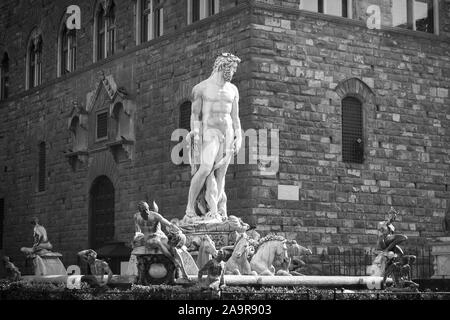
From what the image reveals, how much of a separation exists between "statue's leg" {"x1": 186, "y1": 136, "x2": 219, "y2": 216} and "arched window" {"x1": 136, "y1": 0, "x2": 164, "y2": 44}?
28.2 feet

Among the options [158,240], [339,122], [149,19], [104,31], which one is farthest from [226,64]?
[104,31]

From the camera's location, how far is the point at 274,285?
650 inches

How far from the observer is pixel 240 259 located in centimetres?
1781

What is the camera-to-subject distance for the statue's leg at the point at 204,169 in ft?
63.6

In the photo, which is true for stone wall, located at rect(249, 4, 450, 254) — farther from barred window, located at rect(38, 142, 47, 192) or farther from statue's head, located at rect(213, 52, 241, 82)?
barred window, located at rect(38, 142, 47, 192)

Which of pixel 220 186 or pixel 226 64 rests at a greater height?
pixel 226 64

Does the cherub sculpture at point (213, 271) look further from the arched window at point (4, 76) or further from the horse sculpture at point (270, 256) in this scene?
the arched window at point (4, 76)

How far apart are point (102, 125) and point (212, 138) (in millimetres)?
10911

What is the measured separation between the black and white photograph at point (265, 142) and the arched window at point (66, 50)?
2.07 ft

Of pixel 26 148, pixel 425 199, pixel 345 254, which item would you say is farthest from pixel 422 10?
pixel 26 148

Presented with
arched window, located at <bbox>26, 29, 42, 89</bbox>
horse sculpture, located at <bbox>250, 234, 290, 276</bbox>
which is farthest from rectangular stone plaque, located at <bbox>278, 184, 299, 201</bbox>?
arched window, located at <bbox>26, 29, 42, 89</bbox>

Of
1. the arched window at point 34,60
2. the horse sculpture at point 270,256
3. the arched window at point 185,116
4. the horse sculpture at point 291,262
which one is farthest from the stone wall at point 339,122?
the arched window at point 34,60

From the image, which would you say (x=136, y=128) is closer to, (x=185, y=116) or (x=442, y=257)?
(x=185, y=116)

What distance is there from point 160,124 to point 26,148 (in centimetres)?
1004
